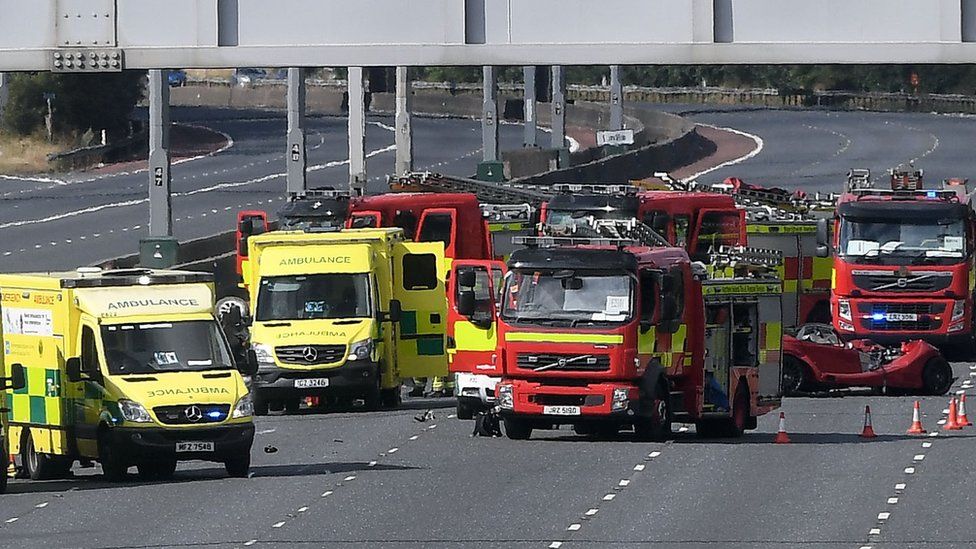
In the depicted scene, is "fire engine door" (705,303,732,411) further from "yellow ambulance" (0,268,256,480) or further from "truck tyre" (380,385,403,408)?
"yellow ambulance" (0,268,256,480)

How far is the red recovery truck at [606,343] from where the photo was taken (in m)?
25.8

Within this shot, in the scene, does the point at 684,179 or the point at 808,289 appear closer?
the point at 808,289

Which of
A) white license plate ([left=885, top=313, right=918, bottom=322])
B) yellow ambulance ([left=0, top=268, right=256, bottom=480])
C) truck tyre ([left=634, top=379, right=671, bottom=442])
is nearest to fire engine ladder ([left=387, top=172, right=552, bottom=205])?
white license plate ([left=885, top=313, right=918, bottom=322])

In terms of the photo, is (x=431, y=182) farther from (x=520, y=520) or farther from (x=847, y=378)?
(x=520, y=520)

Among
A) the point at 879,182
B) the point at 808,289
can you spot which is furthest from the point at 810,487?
the point at 879,182

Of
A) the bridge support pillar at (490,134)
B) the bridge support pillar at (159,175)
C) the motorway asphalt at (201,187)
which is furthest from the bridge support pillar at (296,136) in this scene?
the bridge support pillar at (490,134)

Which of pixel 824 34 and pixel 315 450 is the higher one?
pixel 824 34

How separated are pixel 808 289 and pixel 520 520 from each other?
22.7 metres

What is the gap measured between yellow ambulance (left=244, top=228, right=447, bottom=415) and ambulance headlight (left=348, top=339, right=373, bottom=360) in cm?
1

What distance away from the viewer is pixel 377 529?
18.7 metres

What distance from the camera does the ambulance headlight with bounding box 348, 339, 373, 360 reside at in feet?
101

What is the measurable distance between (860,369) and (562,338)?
8.85 m

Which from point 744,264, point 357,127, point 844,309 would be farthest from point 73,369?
point 357,127

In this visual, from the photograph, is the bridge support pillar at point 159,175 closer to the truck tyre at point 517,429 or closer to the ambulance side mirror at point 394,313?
the ambulance side mirror at point 394,313
